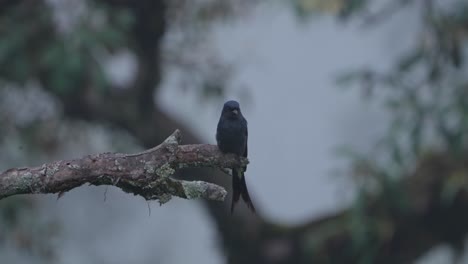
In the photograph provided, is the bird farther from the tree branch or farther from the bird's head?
the tree branch

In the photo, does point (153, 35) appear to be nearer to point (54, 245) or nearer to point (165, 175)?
point (54, 245)

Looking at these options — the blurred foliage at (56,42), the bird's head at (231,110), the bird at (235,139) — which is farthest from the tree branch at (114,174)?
the blurred foliage at (56,42)

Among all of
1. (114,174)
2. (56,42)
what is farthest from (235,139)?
(56,42)

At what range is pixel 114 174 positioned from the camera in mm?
4418

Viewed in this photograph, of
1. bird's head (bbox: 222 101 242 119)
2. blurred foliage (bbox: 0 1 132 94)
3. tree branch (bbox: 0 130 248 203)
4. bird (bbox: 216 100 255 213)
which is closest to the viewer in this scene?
tree branch (bbox: 0 130 248 203)

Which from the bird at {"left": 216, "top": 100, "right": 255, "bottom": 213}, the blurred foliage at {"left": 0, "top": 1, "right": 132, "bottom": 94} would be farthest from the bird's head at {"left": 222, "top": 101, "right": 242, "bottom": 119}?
the blurred foliage at {"left": 0, "top": 1, "right": 132, "bottom": 94}

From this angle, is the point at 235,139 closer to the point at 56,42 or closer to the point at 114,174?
Answer: the point at 114,174

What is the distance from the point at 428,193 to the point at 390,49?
3178 millimetres

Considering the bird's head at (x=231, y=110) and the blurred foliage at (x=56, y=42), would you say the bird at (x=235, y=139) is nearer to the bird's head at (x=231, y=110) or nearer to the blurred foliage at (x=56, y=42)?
the bird's head at (x=231, y=110)

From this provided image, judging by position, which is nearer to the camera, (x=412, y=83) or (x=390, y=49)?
(x=412, y=83)

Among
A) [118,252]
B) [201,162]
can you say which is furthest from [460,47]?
[118,252]

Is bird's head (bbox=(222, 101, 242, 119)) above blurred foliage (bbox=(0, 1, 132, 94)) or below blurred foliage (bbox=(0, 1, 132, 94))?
above

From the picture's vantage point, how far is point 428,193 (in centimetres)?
942

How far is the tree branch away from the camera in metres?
4.42
